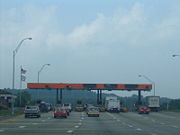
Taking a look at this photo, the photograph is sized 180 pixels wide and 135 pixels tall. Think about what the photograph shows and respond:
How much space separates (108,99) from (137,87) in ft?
61.5

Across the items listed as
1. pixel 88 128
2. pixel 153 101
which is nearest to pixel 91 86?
pixel 153 101

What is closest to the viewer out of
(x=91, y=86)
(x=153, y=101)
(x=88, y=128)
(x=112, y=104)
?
(x=88, y=128)

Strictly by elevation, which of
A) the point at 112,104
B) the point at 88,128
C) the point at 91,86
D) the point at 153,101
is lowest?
the point at 88,128

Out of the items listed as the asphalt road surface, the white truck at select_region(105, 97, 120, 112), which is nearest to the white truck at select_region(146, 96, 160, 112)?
the white truck at select_region(105, 97, 120, 112)

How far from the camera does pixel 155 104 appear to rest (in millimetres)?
101188

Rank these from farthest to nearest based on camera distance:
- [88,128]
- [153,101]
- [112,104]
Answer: [153,101]
[112,104]
[88,128]

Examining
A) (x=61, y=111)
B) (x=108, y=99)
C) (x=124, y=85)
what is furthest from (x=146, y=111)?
(x=61, y=111)

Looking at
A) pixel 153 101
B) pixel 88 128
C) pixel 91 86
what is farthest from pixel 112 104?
pixel 88 128

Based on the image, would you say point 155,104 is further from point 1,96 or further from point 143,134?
point 143,134

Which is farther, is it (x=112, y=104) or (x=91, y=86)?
(x=91, y=86)

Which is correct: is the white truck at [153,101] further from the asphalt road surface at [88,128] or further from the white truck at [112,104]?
the asphalt road surface at [88,128]

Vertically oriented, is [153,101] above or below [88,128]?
above

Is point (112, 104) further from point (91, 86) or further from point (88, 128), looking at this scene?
point (88, 128)

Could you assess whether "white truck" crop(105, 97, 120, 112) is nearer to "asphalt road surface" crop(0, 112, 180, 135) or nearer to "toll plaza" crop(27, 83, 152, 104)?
"toll plaza" crop(27, 83, 152, 104)
